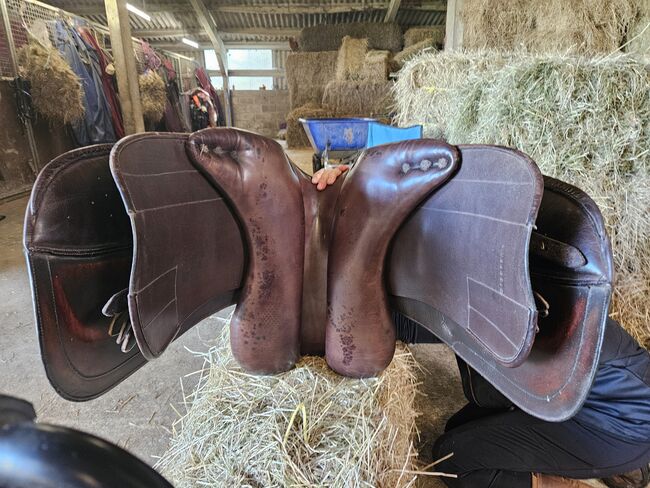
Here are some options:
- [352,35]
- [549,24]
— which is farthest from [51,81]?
[352,35]

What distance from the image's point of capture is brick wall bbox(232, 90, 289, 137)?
9672 mm

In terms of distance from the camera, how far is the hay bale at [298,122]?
6.43 m

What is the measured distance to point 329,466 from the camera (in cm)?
65

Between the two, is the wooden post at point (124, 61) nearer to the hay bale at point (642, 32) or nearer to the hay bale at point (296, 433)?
the hay bale at point (296, 433)

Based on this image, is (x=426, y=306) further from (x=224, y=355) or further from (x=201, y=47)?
(x=201, y=47)

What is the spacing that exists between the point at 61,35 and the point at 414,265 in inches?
191

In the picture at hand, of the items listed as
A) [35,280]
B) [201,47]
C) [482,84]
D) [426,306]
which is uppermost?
[201,47]

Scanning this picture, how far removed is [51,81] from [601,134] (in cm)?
470

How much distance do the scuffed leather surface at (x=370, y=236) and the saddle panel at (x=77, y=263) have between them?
1.13ft

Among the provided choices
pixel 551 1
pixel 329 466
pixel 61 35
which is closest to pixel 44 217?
pixel 329 466

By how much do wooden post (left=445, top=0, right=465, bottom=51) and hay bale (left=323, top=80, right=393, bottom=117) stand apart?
9.22 feet

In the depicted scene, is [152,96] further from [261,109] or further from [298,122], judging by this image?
[261,109]

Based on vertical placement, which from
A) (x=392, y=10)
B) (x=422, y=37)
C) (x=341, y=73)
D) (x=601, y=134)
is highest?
(x=392, y=10)

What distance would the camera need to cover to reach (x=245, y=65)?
443 inches
